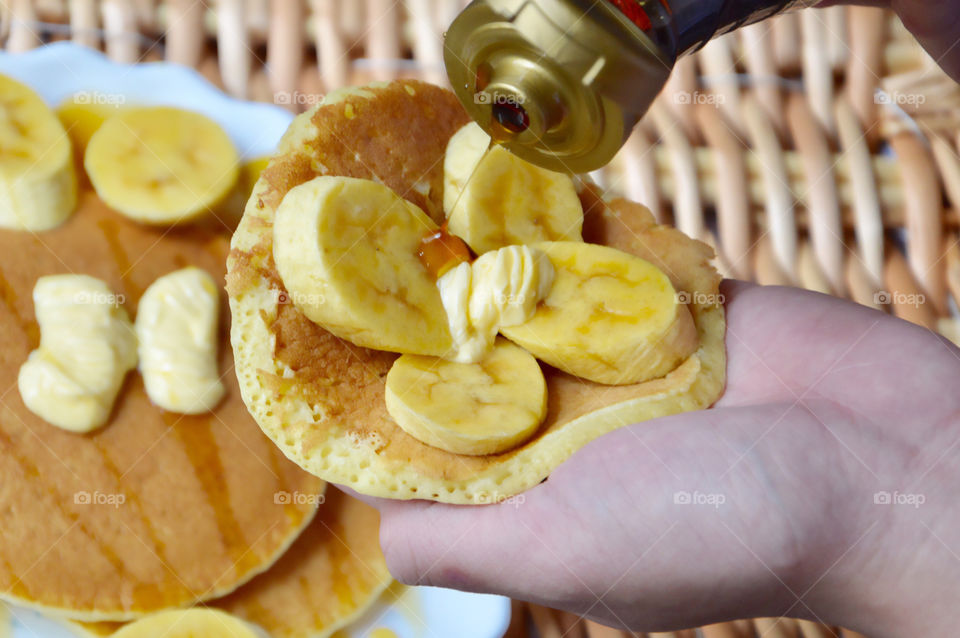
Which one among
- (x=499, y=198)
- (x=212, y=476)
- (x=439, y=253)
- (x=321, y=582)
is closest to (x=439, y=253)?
(x=439, y=253)

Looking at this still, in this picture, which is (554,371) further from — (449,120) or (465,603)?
(465,603)

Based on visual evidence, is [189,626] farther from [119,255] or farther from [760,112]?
[760,112]

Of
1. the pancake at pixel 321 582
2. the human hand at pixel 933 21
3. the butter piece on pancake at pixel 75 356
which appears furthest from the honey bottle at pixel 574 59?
the pancake at pixel 321 582

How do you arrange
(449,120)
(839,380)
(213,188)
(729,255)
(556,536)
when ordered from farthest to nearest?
(729,255), (213,188), (449,120), (839,380), (556,536)

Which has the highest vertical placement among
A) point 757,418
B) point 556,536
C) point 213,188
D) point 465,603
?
point 757,418

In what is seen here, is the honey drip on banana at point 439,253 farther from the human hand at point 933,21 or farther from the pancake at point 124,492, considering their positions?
the human hand at point 933,21

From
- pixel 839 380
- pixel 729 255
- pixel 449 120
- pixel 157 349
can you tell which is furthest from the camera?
pixel 729 255

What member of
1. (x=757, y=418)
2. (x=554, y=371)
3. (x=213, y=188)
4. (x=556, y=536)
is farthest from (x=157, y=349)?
(x=757, y=418)
